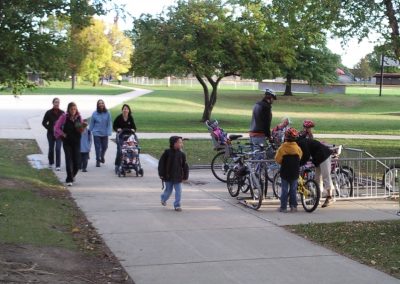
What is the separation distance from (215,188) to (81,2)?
4.39 meters

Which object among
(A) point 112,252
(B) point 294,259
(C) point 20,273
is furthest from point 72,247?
(B) point 294,259

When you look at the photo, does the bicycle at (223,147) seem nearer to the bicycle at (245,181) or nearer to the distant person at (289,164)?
the bicycle at (245,181)

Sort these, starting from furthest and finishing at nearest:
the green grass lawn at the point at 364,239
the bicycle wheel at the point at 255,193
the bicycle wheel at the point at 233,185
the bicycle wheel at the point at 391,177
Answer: the bicycle wheel at the point at 391,177 < the bicycle wheel at the point at 233,185 < the bicycle wheel at the point at 255,193 < the green grass lawn at the point at 364,239

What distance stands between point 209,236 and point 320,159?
2896mm

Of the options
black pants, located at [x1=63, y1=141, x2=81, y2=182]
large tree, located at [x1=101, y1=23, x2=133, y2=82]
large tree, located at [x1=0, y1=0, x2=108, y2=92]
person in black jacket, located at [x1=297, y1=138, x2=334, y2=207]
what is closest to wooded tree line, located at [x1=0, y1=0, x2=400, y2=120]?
large tree, located at [x1=0, y1=0, x2=108, y2=92]

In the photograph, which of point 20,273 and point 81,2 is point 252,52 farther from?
point 20,273

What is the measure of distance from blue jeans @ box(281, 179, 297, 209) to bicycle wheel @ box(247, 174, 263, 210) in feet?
1.18

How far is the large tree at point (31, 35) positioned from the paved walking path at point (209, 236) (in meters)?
2.33

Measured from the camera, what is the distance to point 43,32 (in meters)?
9.08

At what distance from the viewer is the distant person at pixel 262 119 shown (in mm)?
11047

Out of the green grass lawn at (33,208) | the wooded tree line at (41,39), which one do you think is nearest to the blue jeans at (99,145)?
the green grass lawn at (33,208)

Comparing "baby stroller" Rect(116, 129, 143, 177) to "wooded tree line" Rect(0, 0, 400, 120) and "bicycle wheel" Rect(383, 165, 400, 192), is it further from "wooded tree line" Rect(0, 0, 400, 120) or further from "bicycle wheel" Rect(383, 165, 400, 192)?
"bicycle wheel" Rect(383, 165, 400, 192)

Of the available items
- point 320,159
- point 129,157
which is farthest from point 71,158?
point 320,159

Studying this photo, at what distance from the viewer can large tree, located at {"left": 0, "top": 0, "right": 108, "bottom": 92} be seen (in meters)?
8.13
